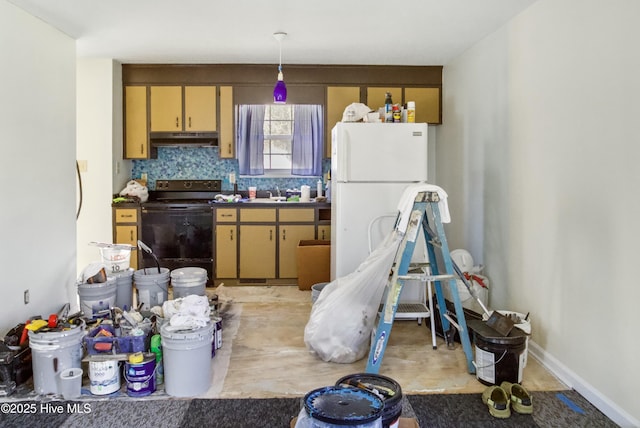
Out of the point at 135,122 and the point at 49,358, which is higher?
the point at 135,122

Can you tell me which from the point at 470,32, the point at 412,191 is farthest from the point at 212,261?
the point at 470,32

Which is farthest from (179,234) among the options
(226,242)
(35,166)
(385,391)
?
(385,391)

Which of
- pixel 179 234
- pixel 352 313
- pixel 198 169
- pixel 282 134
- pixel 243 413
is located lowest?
pixel 243 413

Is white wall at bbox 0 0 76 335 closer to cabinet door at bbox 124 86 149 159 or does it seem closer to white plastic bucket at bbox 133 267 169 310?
white plastic bucket at bbox 133 267 169 310

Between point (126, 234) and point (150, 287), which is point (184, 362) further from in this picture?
point (126, 234)

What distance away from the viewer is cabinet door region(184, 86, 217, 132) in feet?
17.5

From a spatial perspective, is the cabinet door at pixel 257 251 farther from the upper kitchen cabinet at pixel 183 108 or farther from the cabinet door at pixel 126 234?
the upper kitchen cabinet at pixel 183 108

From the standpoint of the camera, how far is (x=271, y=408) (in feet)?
8.25

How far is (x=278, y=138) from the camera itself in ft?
19.1

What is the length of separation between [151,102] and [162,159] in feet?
2.29

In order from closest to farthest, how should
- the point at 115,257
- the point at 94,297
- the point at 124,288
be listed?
the point at 94,297 → the point at 124,288 → the point at 115,257

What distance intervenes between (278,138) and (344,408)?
15.4 ft

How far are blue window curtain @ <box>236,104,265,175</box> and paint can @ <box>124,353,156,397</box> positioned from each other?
3216mm

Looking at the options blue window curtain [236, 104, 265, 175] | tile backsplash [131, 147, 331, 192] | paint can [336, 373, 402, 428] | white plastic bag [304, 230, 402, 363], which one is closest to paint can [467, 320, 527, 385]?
white plastic bag [304, 230, 402, 363]
